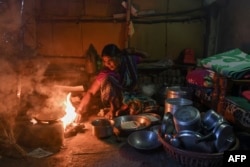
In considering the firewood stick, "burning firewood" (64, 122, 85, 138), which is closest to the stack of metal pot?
"burning firewood" (64, 122, 85, 138)

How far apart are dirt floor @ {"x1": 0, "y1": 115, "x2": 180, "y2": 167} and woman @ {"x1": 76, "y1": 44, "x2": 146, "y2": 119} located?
1024mm

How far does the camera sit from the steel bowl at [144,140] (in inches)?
142

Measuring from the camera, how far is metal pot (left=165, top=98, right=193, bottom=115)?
3.96m

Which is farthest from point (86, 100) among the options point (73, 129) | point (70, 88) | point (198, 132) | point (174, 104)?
point (198, 132)

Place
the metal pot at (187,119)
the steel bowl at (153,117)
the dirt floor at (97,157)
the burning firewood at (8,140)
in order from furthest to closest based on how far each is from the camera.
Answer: the steel bowl at (153,117) < the burning firewood at (8,140) < the dirt floor at (97,157) < the metal pot at (187,119)

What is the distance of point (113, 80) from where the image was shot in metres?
4.84

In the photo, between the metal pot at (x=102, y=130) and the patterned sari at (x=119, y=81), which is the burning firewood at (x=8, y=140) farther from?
the patterned sari at (x=119, y=81)

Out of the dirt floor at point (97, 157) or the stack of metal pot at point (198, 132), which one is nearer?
the stack of metal pot at point (198, 132)

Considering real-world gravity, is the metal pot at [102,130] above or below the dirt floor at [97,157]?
above

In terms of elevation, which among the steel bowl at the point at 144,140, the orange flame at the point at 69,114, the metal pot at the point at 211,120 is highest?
the metal pot at the point at 211,120

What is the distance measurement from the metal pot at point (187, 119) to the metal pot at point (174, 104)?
25.7 inches

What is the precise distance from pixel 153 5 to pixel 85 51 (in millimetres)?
2096

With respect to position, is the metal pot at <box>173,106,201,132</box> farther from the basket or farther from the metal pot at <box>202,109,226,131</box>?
the basket

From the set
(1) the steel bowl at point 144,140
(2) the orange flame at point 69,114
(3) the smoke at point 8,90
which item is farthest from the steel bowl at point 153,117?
(3) the smoke at point 8,90
